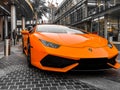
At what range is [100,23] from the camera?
2411 cm

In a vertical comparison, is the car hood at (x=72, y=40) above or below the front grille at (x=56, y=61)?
above

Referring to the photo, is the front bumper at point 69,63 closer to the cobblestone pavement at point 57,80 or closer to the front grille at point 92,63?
the front grille at point 92,63

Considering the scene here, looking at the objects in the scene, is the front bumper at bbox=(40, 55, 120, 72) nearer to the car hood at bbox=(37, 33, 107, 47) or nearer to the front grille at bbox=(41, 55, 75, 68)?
the front grille at bbox=(41, 55, 75, 68)

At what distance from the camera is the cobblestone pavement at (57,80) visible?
133 inches

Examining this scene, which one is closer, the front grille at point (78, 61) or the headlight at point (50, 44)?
the front grille at point (78, 61)

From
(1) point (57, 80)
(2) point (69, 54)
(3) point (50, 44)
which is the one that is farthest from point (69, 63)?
(3) point (50, 44)

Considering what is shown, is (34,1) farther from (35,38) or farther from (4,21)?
(35,38)

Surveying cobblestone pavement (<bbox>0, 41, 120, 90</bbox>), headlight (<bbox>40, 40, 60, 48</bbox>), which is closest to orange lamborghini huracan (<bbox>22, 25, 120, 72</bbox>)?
headlight (<bbox>40, 40, 60, 48</bbox>)

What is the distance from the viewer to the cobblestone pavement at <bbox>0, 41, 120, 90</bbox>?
3387 mm

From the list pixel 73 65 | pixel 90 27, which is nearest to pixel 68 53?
pixel 73 65

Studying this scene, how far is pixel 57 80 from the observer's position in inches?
151

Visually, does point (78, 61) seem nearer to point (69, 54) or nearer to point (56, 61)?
point (69, 54)

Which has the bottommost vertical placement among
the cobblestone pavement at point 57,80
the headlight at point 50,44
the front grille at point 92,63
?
the cobblestone pavement at point 57,80

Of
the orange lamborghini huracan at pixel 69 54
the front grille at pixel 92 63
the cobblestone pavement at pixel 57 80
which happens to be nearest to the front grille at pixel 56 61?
the orange lamborghini huracan at pixel 69 54
